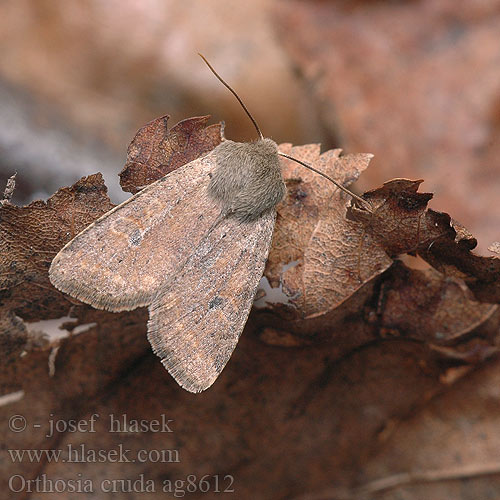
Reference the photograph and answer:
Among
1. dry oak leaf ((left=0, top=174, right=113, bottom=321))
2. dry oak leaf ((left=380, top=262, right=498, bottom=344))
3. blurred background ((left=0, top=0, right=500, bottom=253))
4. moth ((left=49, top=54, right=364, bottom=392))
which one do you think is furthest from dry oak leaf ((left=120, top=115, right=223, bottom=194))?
dry oak leaf ((left=380, top=262, right=498, bottom=344))

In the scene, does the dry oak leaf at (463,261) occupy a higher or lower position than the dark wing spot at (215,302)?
lower

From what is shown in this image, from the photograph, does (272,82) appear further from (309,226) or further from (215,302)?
(215,302)

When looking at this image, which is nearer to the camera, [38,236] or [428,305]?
[38,236]

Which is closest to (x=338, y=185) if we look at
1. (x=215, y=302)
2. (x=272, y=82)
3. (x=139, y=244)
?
(x=215, y=302)

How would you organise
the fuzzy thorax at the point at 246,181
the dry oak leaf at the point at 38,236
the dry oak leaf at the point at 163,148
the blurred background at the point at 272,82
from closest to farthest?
the dry oak leaf at the point at 38,236
the dry oak leaf at the point at 163,148
the fuzzy thorax at the point at 246,181
the blurred background at the point at 272,82

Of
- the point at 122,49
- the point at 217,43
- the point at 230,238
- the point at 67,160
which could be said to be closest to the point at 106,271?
the point at 230,238

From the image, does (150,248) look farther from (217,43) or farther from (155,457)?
(217,43)

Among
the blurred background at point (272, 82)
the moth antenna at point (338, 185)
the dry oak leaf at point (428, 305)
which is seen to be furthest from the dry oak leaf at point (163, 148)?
the dry oak leaf at point (428, 305)

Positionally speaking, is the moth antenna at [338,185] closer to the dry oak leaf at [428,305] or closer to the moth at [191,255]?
the moth at [191,255]
